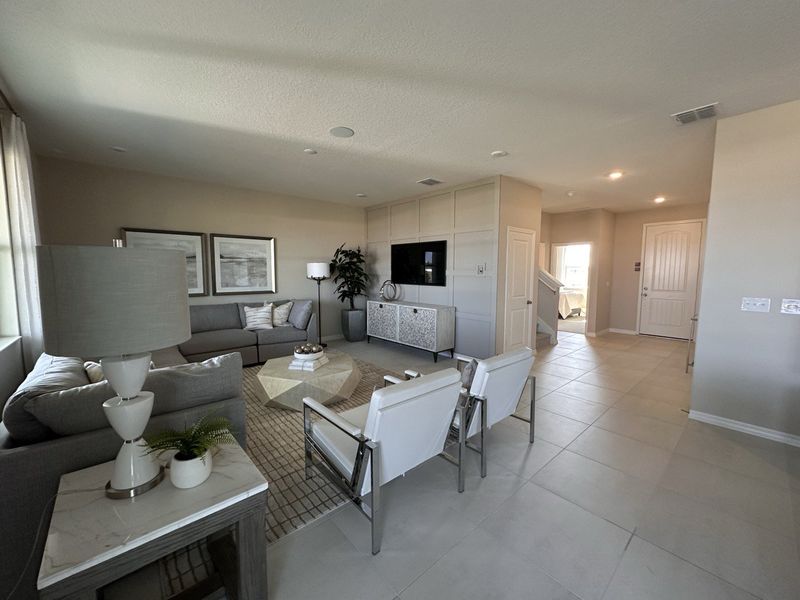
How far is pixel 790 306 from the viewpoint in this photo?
2.67 metres

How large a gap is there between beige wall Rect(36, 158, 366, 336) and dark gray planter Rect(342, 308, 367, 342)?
0.35m

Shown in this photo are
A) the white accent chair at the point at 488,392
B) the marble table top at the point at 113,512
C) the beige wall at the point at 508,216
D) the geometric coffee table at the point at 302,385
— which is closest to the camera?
the marble table top at the point at 113,512

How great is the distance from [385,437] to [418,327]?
3.71 m

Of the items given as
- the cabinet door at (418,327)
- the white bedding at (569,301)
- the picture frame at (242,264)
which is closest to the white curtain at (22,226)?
the picture frame at (242,264)

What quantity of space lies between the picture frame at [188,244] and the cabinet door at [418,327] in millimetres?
3140

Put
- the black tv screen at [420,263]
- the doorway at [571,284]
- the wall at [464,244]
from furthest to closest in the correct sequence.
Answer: the doorway at [571,284], the black tv screen at [420,263], the wall at [464,244]

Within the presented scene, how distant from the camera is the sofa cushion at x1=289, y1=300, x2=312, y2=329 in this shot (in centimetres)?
520

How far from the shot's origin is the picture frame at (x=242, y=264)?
5.18 metres

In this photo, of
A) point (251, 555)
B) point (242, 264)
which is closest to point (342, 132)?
point (242, 264)

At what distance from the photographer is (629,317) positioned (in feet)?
23.6

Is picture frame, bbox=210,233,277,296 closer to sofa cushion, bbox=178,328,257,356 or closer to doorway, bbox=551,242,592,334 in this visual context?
sofa cushion, bbox=178,328,257,356

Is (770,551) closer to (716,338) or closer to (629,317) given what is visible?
(716,338)

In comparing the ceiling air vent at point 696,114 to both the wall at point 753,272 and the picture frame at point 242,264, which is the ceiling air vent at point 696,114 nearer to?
the wall at point 753,272

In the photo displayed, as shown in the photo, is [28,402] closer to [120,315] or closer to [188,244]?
[120,315]
